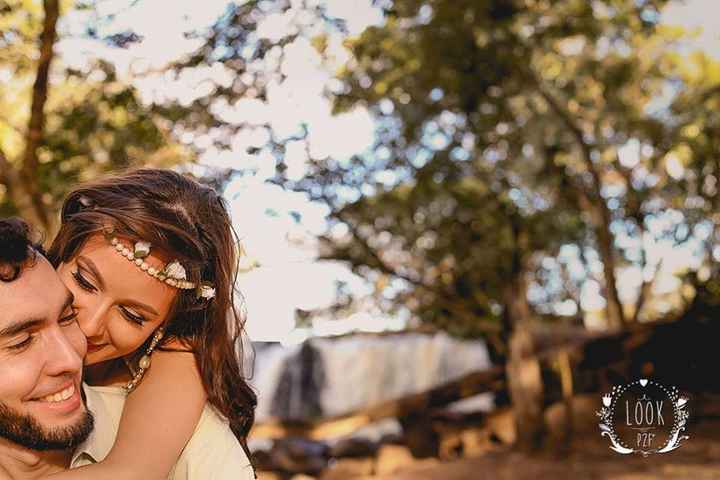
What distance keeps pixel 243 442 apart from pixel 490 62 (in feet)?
20.5

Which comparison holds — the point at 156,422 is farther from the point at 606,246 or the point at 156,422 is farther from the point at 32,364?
the point at 606,246

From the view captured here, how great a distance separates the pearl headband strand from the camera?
246 cm

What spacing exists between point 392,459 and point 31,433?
9.02 metres

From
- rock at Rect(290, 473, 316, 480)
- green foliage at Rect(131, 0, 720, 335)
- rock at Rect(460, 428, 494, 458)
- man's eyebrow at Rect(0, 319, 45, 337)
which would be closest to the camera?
man's eyebrow at Rect(0, 319, 45, 337)

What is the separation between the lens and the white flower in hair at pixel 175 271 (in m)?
2.51

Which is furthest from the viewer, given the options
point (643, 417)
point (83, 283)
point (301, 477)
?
point (301, 477)

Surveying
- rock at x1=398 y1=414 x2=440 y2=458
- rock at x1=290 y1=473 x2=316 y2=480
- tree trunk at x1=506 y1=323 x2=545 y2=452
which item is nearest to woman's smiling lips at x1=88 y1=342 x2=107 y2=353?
tree trunk at x1=506 y1=323 x2=545 y2=452

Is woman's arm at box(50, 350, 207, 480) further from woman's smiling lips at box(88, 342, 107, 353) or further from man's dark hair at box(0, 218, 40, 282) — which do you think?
man's dark hair at box(0, 218, 40, 282)

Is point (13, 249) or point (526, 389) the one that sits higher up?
point (13, 249)

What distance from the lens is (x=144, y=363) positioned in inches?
105

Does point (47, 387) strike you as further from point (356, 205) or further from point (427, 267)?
point (427, 267)

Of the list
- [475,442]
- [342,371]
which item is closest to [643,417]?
[475,442]

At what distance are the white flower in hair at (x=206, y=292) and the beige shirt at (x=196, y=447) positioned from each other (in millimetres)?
326

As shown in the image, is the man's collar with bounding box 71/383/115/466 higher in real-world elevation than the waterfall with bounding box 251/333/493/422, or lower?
higher
